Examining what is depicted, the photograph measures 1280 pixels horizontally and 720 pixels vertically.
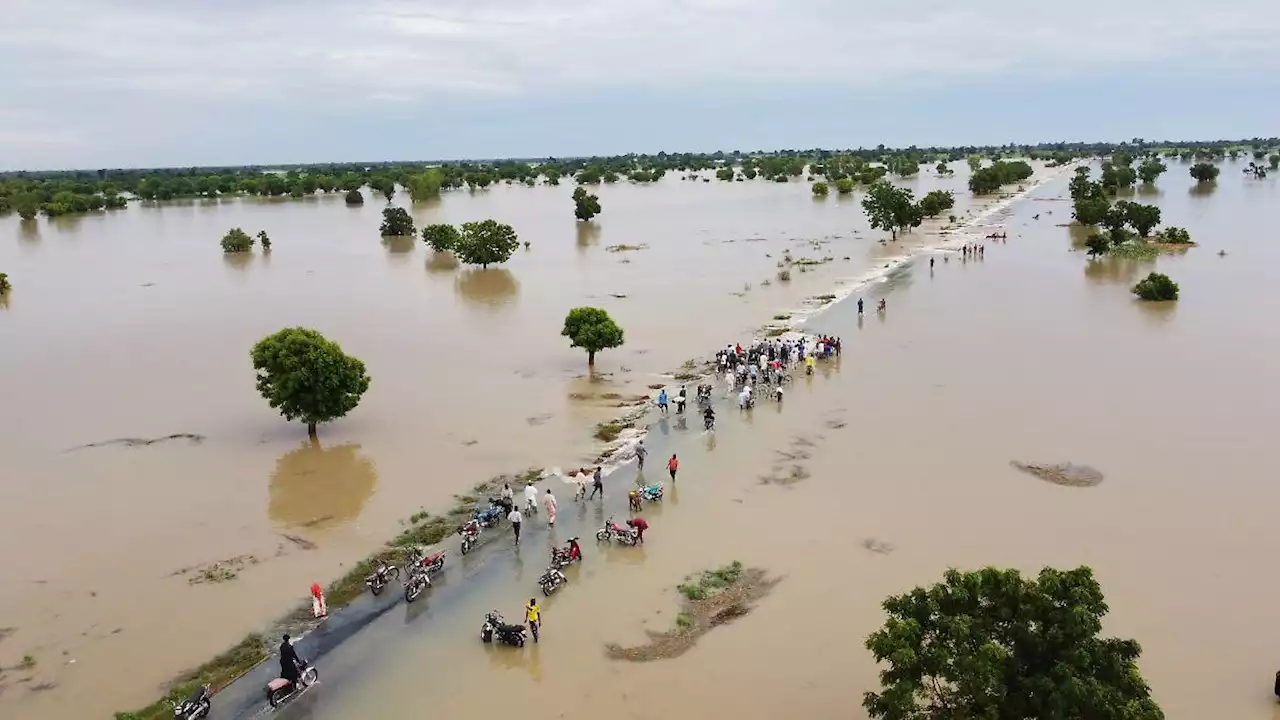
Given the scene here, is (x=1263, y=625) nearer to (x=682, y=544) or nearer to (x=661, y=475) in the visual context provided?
(x=682, y=544)

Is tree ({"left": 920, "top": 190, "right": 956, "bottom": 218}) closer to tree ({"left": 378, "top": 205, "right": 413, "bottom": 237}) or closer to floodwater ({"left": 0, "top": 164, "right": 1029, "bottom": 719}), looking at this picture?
floodwater ({"left": 0, "top": 164, "right": 1029, "bottom": 719})

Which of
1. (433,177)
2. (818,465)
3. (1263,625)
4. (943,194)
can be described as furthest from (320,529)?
(433,177)

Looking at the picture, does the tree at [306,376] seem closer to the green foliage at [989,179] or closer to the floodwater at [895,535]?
the floodwater at [895,535]

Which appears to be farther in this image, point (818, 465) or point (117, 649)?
point (818, 465)

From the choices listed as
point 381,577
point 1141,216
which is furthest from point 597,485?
point 1141,216

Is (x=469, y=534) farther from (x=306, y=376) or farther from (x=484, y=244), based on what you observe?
(x=484, y=244)

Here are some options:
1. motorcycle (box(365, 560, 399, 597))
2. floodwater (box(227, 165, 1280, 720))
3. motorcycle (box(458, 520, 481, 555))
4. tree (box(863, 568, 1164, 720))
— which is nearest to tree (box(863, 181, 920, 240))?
floodwater (box(227, 165, 1280, 720))

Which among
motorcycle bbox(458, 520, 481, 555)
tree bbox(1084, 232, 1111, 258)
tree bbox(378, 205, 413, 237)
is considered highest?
tree bbox(378, 205, 413, 237)
